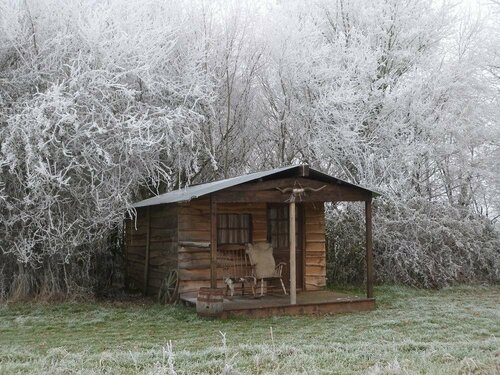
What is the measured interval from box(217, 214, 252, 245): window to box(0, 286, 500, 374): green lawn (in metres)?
1.62

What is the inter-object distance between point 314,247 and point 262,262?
6.27 ft

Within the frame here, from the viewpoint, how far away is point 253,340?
7145 mm

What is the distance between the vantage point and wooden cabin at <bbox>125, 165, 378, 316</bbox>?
9336 mm

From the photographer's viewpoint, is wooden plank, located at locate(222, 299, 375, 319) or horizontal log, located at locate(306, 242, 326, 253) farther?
horizontal log, located at locate(306, 242, 326, 253)

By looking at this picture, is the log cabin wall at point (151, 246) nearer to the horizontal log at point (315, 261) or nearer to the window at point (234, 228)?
the window at point (234, 228)

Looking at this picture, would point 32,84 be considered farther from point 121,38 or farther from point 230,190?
point 230,190

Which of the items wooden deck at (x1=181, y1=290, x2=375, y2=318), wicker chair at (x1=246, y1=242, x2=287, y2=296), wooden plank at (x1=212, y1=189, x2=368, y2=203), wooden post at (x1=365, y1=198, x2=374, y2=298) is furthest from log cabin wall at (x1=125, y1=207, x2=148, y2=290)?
wooden post at (x1=365, y1=198, x2=374, y2=298)

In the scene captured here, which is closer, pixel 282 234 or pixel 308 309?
pixel 308 309

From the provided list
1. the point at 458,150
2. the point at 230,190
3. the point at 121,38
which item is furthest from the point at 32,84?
the point at 458,150

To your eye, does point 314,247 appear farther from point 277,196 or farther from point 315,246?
point 277,196

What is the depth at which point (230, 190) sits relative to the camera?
29.9ft

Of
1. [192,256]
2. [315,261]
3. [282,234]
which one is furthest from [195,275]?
[315,261]

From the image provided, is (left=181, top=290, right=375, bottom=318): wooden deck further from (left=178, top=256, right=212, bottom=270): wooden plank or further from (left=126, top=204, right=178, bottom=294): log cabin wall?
(left=126, top=204, right=178, bottom=294): log cabin wall

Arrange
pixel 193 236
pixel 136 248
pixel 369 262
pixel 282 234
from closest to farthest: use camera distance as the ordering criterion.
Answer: pixel 369 262, pixel 193 236, pixel 282 234, pixel 136 248
